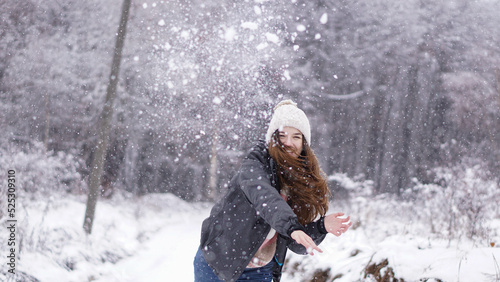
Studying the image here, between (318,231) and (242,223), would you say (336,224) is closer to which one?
(318,231)

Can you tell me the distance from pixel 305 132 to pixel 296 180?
34 cm

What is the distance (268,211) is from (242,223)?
25cm

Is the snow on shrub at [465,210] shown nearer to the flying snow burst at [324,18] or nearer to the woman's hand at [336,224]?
the woman's hand at [336,224]

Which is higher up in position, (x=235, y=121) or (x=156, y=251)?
(x=235, y=121)

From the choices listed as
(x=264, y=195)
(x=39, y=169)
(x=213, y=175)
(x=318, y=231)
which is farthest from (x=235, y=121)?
(x=264, y=195)

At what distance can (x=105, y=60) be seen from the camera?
1224 cm

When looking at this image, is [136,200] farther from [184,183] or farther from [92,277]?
[92,277]

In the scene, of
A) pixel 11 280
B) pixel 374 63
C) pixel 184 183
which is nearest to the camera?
pixel 11 280

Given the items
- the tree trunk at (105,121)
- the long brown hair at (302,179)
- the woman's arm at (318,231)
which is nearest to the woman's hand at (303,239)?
the woman's arm at (318,231)

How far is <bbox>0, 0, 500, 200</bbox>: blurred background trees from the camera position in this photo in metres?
11.8

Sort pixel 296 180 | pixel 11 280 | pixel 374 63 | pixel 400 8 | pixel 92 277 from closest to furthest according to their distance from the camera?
1. pixel 296 180
2. pixel 11 280
3. pixel 92 277
4. pixel 400 8
5. pixel 374 63

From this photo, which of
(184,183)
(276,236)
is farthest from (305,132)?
(184,183)

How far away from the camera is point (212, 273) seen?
2.07 metres

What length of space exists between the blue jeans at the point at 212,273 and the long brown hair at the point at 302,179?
387 mm
